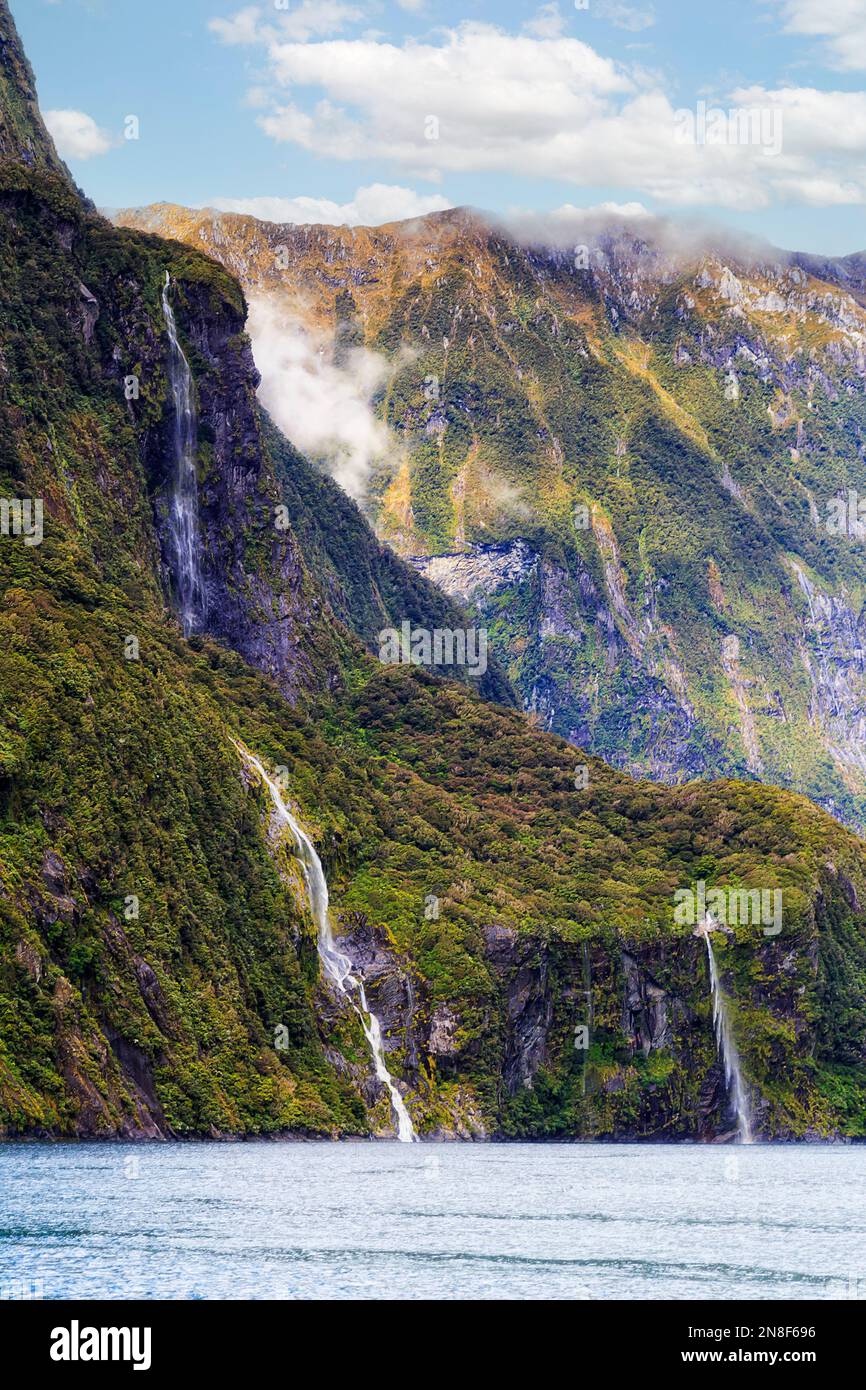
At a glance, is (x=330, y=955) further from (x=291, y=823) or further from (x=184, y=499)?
(x=184, y=499)

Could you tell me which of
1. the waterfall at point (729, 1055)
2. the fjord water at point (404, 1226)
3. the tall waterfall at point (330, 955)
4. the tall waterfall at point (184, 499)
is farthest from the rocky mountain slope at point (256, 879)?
the fjord water at point (404, 1226)

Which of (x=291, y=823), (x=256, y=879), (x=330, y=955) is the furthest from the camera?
(x=291, y=823)

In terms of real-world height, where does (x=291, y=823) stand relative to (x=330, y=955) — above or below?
above

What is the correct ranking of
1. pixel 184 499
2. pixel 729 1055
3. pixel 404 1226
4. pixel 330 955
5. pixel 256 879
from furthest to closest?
pixel 184 499, pixel 729 1055, pixel 330 955, pixel 256 879, pixel 404 1226

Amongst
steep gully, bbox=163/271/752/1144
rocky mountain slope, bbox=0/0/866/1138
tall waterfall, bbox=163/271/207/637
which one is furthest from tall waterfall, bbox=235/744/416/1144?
tall waterfall, bbox=163/271/207/637

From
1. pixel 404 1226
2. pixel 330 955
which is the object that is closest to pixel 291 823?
pixel 330 955

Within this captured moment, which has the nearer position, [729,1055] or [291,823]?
[291,823]

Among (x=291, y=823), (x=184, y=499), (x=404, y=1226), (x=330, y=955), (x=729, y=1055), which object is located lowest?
(x=729, y=1055)
